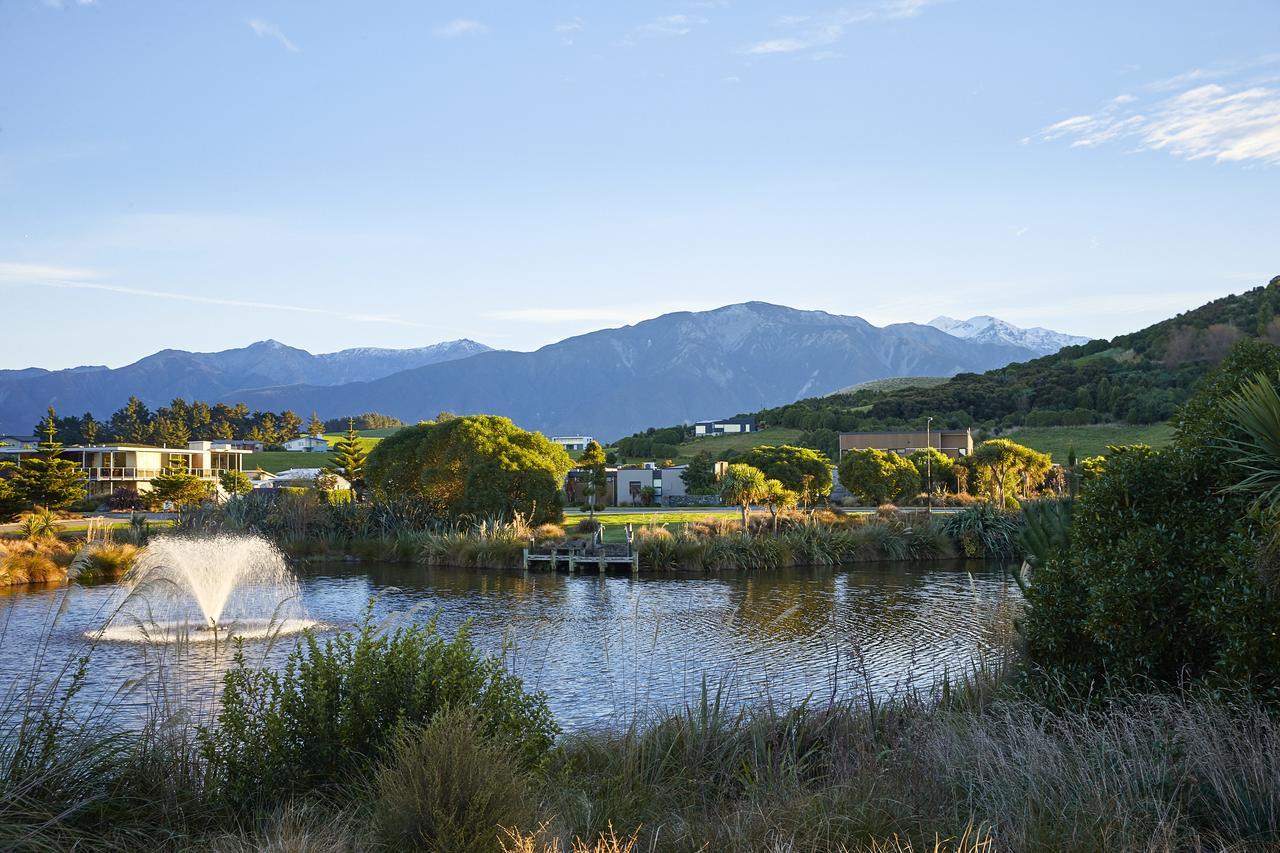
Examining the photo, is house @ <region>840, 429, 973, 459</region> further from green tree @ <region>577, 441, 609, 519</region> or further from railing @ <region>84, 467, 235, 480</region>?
railing @ <region>84, 467, 235, 480</region>

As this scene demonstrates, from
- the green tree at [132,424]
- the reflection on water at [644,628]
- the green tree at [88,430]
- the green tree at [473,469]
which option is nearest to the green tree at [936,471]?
the green tree at [473,469]

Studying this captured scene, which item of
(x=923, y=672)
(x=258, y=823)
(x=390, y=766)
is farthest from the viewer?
(x=923, y=672)

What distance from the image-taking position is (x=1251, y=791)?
580 cm

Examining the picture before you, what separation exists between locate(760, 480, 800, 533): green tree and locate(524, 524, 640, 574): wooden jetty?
5987mm

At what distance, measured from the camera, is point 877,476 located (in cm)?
5150

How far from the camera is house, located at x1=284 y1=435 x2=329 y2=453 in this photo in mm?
112850

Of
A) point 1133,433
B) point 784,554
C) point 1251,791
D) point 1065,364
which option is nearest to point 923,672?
point 1251,791

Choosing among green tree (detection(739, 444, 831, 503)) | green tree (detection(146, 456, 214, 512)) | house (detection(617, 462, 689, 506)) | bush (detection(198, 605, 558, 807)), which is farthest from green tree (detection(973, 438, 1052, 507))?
bush (detection(198, 605, 558, 807))

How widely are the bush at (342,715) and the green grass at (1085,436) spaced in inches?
2627

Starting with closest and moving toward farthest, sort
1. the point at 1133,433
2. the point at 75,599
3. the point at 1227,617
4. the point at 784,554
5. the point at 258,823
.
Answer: the point at 258,823 < the point at 1227,617 < the point at 75,599 < the point at 784,554 < the point at 1133,433

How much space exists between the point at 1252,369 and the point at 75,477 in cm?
5002

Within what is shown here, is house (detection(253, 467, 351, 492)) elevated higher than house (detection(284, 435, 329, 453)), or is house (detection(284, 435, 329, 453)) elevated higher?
house (detection(284, 435, 329, 453))

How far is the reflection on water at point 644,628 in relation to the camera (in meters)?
13.5

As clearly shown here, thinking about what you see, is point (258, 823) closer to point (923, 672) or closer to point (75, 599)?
point (923, 672)
